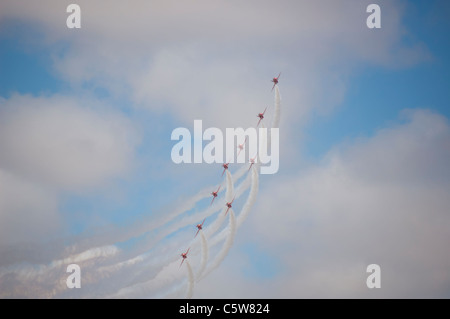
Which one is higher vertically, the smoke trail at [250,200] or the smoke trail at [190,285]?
the smoke trail at [250,200]

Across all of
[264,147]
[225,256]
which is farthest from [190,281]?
[264,147]

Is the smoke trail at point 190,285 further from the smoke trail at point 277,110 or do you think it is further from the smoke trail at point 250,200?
the smoke trail at point 277,110

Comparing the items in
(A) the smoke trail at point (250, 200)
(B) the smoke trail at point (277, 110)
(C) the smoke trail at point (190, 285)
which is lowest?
(C) the smoke trail at point (190, 285)

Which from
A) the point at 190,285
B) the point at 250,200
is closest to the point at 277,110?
the point at 250,200

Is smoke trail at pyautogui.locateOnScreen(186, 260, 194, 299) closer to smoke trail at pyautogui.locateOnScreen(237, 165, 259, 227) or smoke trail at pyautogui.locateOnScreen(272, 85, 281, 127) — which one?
smoke trail at pyautogui.locateOnScreen(237, 165, 259, 227)

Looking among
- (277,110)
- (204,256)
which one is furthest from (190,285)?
(277,110)

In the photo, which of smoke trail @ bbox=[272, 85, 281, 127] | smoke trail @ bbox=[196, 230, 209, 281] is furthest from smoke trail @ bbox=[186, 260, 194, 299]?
smoke trail @ bbox=[272, 85, 281, 127]

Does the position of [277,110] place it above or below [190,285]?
above

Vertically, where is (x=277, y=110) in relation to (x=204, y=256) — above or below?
above

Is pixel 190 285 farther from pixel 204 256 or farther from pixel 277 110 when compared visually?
pixel 277 110

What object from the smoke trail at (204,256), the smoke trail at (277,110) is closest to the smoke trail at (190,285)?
the smoke trail at (204,256)

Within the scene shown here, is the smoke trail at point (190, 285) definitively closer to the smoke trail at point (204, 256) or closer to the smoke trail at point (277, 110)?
the smoke trail at point (204, 256)
